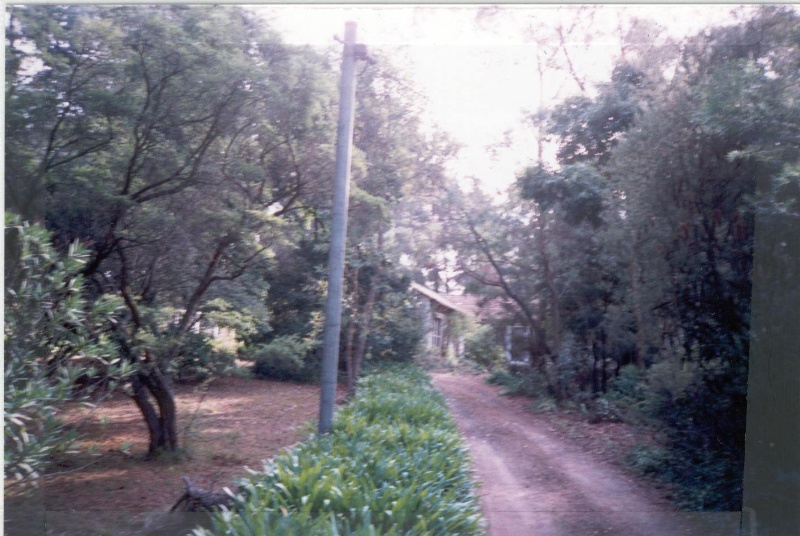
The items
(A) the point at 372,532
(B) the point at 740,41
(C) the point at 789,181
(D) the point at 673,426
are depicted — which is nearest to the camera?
(A) the point at 372,532

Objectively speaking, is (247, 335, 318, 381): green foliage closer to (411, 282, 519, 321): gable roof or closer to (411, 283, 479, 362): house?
(411, 283, 479, 362): house

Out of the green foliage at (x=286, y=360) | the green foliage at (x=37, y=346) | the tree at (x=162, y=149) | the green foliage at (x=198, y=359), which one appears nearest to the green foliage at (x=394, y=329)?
the green foliage at (x=286, y=360)

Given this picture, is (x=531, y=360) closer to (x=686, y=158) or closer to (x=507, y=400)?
(x=507, y=400)

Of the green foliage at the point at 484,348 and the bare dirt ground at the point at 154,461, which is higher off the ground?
the green foliage at the point at 484,348

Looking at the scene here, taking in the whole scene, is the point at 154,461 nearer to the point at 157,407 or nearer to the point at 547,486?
the point at 157,407

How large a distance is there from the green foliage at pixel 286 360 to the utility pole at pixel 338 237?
162 cm

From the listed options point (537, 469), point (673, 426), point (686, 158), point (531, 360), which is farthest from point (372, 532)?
point (531, 360)

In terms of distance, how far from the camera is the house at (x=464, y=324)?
9.20 meters

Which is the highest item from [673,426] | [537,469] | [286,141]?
[286,141]

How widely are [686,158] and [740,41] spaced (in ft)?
3.89

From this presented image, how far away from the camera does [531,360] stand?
9.21 m

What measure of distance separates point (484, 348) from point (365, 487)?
4759 millimetres

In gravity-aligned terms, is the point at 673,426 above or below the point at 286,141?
below

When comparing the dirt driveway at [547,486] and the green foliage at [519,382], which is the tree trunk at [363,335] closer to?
the dirt driveway at [547,486]
